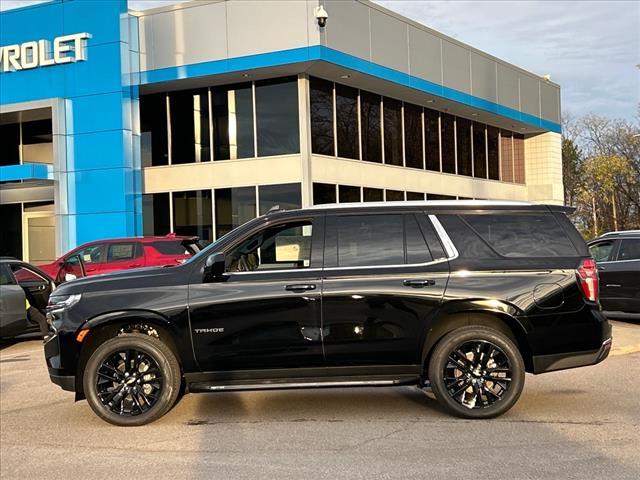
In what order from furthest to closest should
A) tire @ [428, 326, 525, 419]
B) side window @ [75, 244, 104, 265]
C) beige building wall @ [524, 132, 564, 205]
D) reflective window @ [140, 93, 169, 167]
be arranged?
beige building wall @ [524, 132, 564, 205] < reflective window @ [140, 93, 169, 167] < side window @ [75, 244, 104, 265] < tire @ [428, 326, 525, 419]

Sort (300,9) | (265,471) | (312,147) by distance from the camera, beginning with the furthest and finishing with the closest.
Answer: (312,147)
(300,9)
(265,471)

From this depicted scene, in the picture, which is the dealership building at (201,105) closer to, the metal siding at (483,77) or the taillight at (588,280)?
the metal siding at (483,77)

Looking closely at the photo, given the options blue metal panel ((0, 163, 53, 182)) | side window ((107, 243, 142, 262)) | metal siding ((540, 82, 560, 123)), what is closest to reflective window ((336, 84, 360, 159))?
side window ((107, 243, 142, 262))

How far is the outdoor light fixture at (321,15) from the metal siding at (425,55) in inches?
195

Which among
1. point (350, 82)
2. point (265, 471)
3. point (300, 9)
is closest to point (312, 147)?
point (350, 82)

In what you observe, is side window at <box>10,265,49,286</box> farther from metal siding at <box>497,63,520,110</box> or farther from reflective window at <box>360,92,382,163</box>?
metal siding at <box>497,63,520,110</box>

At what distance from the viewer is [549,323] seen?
6098 mm

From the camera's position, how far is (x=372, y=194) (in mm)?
22609

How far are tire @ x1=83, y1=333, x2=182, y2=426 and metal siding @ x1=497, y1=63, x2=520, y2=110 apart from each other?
80.3 feet

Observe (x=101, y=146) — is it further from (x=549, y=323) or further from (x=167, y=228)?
(x=549, y=323)

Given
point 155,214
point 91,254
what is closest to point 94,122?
point 155,214

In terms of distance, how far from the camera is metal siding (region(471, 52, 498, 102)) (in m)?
26.1

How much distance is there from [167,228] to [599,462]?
724 inches

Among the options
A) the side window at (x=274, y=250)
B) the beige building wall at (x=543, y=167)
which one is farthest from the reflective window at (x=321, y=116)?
the beige building wall at (x=543, y=167)
